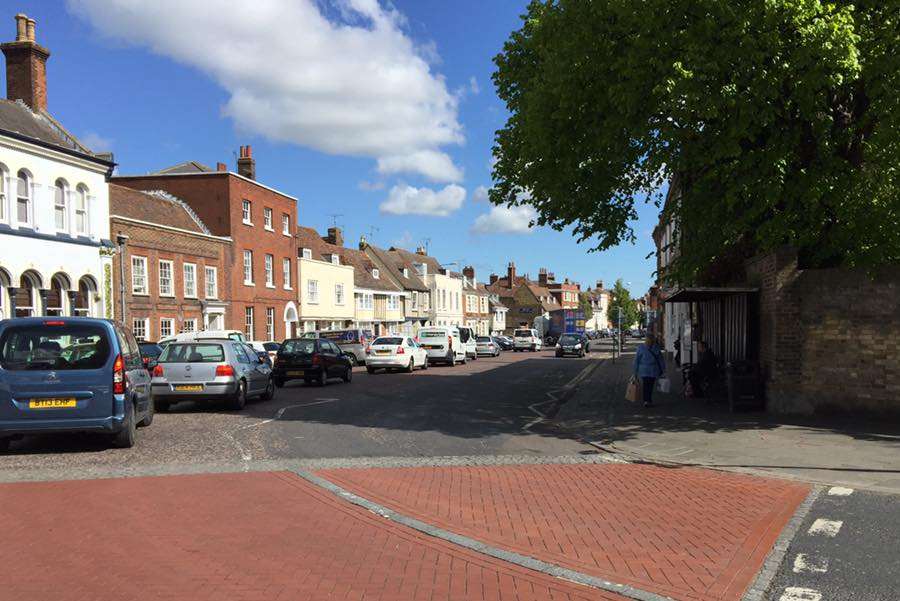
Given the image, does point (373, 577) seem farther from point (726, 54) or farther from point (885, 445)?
point (726, 54)

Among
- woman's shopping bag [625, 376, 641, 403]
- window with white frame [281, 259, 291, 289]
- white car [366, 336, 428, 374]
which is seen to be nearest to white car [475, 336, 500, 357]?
window with white frame [281, 259, 291, 289]

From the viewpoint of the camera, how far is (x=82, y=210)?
26281 mm

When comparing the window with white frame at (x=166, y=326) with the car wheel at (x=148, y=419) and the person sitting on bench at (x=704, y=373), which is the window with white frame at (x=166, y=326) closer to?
the car wheel at (x=148, y=419)

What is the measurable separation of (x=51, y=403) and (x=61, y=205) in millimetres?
18612

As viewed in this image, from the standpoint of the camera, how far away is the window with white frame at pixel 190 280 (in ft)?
110

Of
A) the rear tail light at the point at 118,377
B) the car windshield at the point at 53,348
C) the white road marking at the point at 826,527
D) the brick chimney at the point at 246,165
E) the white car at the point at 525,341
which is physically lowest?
the white car at the point at 525,341

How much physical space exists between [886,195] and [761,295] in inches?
110

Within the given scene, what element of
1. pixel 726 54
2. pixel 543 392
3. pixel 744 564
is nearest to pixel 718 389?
pixel 543 392

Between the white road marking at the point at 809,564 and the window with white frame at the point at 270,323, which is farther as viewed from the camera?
the window with white frame at the point at 270,323

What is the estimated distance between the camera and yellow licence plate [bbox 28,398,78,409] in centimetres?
926

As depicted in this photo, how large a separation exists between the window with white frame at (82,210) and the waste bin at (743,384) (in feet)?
75.4

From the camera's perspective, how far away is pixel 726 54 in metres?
10.5

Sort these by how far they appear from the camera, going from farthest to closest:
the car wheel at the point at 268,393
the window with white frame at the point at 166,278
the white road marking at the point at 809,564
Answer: the window with white frame at the point at 166,278
the car wheel at the point at 268,393
the white road marking at the point at 809,564

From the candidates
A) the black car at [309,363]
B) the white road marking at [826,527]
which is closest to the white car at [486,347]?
the black car at [309,363]
